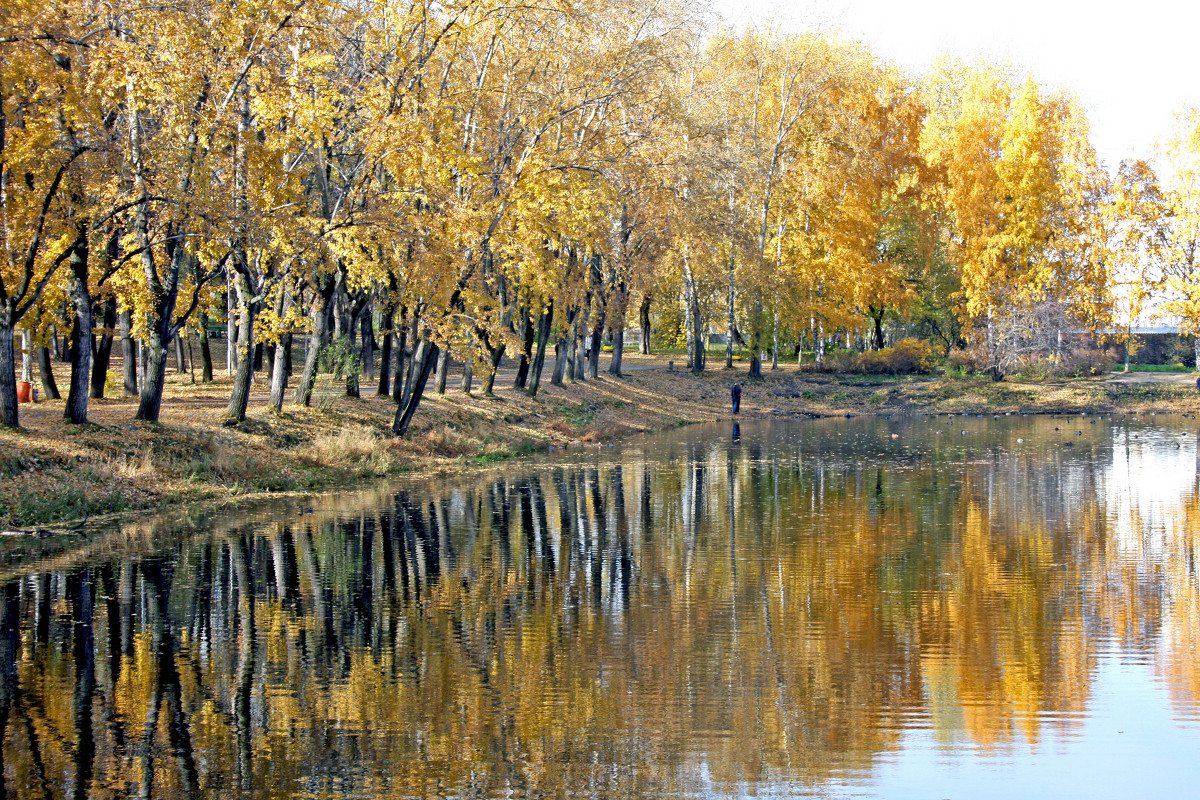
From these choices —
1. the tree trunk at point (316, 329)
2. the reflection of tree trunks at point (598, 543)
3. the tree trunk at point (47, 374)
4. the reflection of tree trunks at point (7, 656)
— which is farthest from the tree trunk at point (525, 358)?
the reflection of tree trunks at point (7, 656)

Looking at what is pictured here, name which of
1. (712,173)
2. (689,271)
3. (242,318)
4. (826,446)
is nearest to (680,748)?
(242,318)

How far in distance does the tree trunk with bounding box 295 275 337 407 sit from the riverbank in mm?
793

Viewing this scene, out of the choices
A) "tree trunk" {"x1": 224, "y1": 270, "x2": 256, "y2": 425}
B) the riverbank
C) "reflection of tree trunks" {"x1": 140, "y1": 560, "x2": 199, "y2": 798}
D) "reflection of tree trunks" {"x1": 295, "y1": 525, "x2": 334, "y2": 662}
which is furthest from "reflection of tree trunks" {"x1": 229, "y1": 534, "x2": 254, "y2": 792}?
"tree trunk" {"x1": 224, "y1": 270, "x2": 256, "y2": 425}

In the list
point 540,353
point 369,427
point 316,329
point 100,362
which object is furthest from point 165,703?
point 540,353

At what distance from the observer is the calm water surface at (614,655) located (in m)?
8.19

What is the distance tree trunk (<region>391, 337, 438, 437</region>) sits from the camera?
1179 inches

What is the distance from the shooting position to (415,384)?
30.3 metres

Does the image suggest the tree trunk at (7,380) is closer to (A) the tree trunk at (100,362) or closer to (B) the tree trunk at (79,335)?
(B) the tree trunk at (79,335)

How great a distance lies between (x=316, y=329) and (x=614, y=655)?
20915mm

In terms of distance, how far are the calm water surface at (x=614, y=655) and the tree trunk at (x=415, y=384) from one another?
8651mm

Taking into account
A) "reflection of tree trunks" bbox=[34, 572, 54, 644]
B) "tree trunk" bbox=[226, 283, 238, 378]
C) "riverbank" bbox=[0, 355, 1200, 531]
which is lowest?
"reflection of tree trunks" bbox=[34, 572, 54, 644]

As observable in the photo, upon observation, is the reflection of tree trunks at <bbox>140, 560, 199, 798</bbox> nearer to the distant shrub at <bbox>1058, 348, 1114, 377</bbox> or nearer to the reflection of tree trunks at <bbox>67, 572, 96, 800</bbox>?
the reflection of tree trunks at <bbox>67, 572, 96, 800</bbox>

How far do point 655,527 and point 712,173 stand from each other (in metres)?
23.6

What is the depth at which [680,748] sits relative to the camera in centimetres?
852
